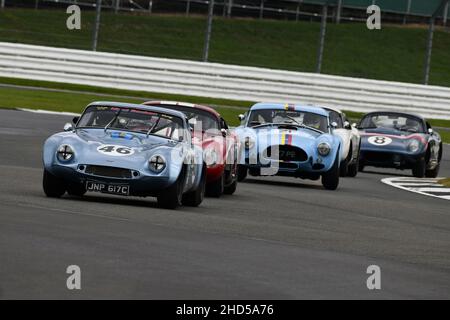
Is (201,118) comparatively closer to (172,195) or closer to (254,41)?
(172,195)

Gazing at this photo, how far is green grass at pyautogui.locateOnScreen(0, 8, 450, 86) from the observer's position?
3844cm

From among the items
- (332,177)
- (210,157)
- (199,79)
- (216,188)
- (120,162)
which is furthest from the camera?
(199,79)

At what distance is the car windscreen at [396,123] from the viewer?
993 inches

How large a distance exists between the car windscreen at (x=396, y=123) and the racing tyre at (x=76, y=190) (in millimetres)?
11854

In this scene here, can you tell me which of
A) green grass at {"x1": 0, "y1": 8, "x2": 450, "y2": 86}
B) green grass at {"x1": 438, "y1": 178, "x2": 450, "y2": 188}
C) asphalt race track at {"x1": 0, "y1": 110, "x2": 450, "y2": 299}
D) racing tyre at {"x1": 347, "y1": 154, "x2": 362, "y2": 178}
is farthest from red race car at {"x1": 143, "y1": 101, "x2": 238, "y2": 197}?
green grass at {"x1": 0, "y1": 8, "x2": 450, "y2": 86}

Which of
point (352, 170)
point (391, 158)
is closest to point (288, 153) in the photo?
point (352, 170)

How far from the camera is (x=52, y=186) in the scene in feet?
44.8

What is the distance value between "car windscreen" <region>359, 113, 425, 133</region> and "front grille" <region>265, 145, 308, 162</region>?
19.7 feet

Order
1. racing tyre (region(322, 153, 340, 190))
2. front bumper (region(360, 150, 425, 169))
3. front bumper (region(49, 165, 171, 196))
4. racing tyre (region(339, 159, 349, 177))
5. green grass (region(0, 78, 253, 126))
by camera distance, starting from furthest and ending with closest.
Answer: green grass (region(0, 78, 253, 126)), front bumper (region(360, 150, 425, 169)), racing tyre (region(339, 159, 349, 177)), racing tyre (region(322, 153, 340, 190)), front bumper (region(49, 165, 171, 196))

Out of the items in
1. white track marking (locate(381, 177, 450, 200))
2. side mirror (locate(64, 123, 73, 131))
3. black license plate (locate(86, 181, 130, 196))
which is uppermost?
side mirror (locate(64, 123, 73, 131))

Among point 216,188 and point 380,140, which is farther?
point 380,140

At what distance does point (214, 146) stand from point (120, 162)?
304cm

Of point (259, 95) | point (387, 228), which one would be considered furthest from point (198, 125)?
point (259, 95)

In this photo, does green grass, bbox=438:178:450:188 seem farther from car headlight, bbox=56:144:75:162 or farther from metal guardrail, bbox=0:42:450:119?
metal guardrail, bbox=0:42:450:119
